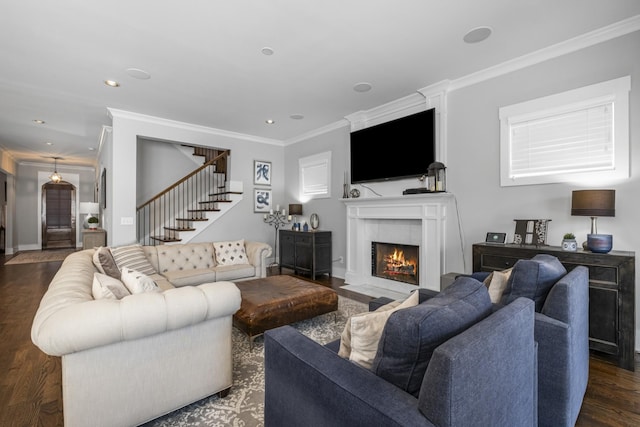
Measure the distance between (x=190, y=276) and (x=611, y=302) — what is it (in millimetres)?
4235

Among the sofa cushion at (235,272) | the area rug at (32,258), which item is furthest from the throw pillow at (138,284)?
the area rug at (32,258)

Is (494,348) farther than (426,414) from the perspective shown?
Yes

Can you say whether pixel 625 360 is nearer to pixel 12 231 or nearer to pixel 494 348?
pixel 494 348

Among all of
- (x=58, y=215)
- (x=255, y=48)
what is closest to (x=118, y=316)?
(x=255, y=48)

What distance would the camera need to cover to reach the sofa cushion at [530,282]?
167cm

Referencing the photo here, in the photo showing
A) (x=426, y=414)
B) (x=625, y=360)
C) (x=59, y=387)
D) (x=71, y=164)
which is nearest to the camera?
(x=426, y=414)

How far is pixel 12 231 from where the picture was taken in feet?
27.9

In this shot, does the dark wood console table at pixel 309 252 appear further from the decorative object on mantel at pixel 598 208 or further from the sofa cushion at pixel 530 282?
the sofa cushion at pixel 530 282

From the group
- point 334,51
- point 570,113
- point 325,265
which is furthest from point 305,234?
point 570,113

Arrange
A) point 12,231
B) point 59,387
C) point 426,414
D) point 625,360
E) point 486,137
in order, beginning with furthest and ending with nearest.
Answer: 1. point 12,231
2. point 486,137
3. point 625,360
4. point 59,387
5. point 426,414

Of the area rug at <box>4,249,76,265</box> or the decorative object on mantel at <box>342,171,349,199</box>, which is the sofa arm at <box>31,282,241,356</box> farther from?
the area rug at <box>4,249,76,265</box>

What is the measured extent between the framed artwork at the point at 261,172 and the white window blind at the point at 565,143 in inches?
182

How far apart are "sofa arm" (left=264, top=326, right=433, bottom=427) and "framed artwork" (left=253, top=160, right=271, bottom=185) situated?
5248mm

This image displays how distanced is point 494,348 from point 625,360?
7.86ft
